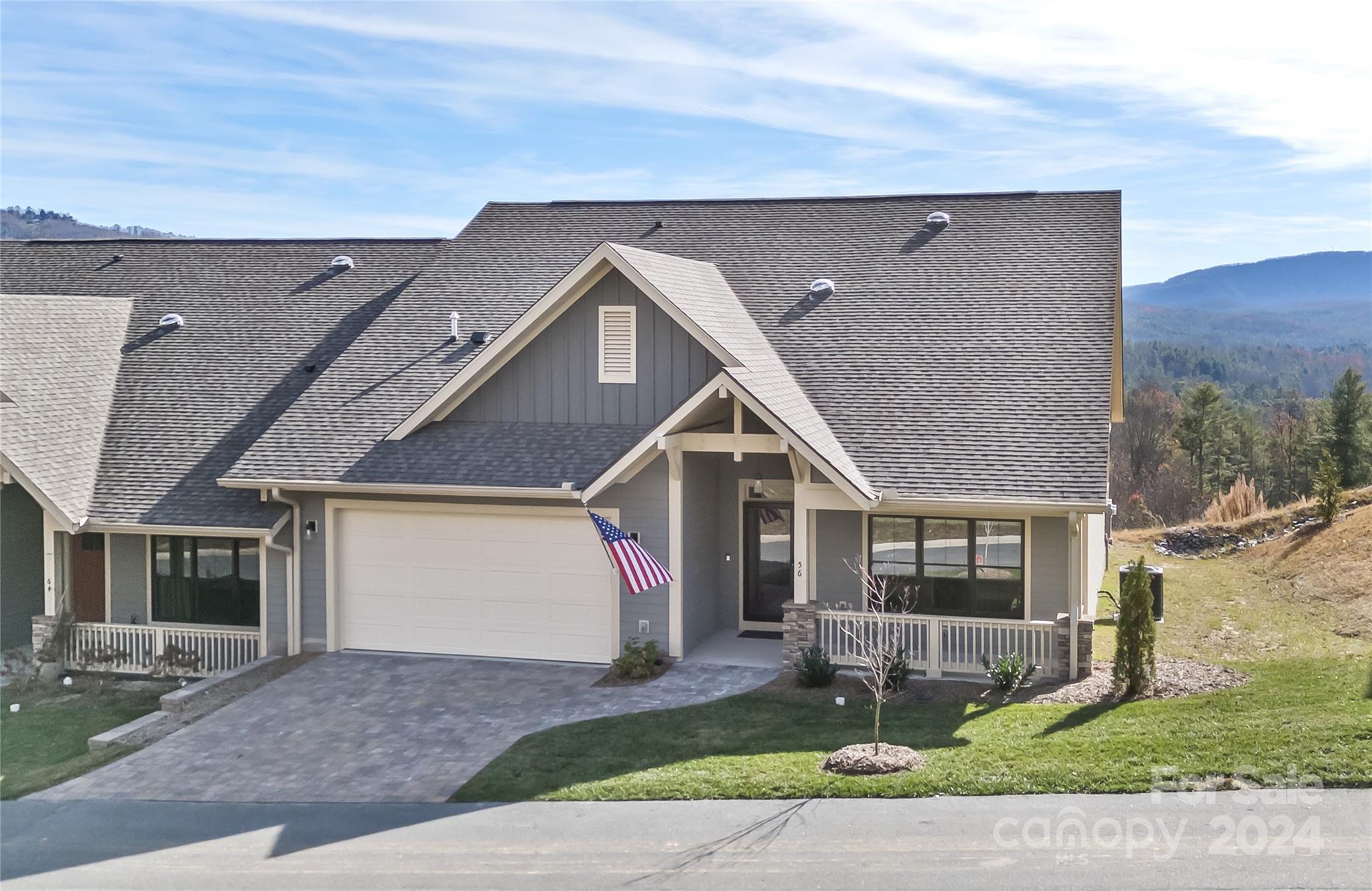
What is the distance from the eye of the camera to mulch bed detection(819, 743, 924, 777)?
11.9 m

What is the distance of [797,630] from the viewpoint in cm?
1617

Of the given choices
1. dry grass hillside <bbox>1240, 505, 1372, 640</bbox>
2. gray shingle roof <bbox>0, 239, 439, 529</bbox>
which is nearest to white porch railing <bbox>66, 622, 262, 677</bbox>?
gray shingle roof <bbox>0, 239, 439, 529</bbox>

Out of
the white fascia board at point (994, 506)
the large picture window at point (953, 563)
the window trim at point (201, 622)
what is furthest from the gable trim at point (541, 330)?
the large picture window at point (953, 563)

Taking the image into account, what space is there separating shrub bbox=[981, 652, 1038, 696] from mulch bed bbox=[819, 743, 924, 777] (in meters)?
2.96

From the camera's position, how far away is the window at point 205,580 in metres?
18.5

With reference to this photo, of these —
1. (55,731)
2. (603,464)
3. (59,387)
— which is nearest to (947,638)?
(603,464)

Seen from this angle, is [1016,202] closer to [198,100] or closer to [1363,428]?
[198,100]

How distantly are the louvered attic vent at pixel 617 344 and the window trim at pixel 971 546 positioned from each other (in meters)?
4.12

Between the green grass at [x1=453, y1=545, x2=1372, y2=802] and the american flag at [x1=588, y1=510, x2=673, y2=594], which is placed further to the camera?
the american flag at [x1=588, y1=510, x2=673, y2=594]

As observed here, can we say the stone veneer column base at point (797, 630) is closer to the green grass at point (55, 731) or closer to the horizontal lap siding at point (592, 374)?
the horizontal lap siding at point (592, 374)

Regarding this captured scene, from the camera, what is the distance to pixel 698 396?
626 inches

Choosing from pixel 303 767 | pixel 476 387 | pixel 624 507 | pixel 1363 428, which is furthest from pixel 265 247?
pixel 1363 428

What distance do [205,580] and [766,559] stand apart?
8.69m

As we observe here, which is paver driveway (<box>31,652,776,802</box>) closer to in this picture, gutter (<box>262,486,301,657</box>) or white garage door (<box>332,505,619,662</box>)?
white garage door (<box>332,505,619,662</box>)
